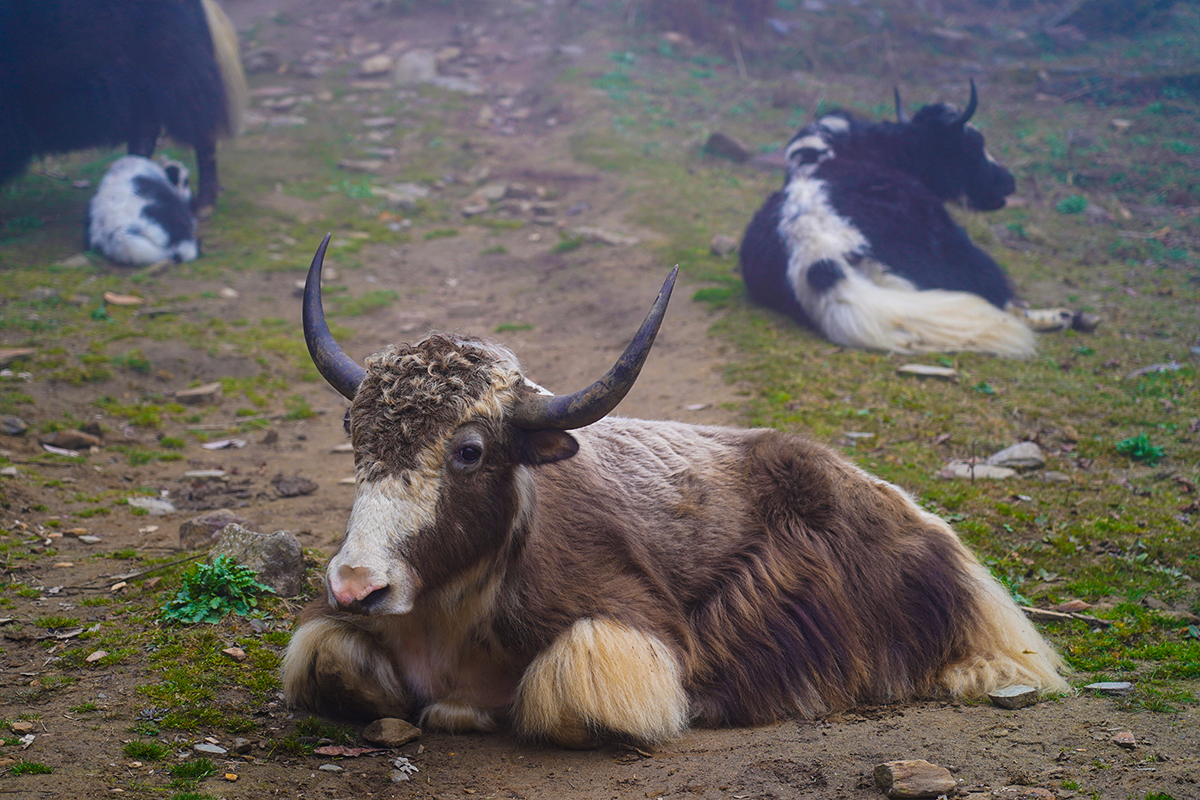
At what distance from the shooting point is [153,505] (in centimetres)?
541

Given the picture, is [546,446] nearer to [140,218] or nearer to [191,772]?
[191,772]

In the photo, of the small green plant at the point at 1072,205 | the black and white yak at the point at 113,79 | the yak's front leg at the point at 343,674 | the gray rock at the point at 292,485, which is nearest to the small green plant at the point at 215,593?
the yak's front leg at the point at 343,674

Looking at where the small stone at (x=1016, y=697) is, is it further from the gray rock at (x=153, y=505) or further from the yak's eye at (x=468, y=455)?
the gray rock at (x=153, y=505)

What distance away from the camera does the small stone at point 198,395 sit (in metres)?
7.57

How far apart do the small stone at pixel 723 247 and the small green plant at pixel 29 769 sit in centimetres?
1009

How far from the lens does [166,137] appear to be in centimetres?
1256

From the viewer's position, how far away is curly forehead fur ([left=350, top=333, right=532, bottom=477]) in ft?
9.99

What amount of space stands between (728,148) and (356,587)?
→ 14.4m

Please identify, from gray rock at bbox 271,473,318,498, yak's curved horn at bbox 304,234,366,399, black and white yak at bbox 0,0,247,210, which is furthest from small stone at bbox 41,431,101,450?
black and white yak at bbox 0,0,247,210

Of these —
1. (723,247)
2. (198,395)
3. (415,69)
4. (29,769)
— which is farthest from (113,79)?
(29,769)

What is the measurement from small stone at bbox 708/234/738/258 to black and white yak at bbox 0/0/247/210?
8028 millimetres

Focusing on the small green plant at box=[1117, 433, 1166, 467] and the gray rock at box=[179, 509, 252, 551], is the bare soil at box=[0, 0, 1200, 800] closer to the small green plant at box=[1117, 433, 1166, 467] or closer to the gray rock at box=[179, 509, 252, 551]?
the gray rock at box=[179, 509, 252, 551]

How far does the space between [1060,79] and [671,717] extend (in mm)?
19211

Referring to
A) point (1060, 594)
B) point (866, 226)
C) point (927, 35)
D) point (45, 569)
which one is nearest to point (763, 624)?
point (1060, 594)
